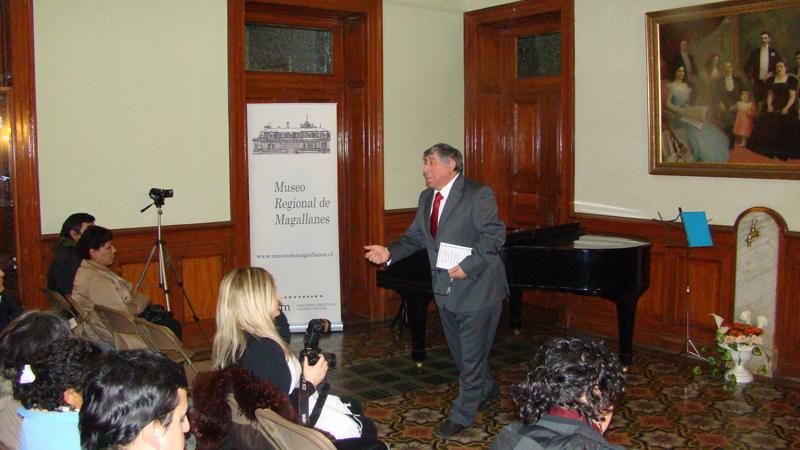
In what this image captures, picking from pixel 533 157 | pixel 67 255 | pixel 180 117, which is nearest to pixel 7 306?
pixel 67 255

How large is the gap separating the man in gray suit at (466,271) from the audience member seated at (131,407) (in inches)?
101

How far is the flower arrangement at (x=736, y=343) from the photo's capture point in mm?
5438

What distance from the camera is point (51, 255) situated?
19.0ft

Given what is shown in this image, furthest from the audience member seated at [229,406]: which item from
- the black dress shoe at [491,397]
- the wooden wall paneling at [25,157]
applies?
the wooden wall paneling at [25,157]

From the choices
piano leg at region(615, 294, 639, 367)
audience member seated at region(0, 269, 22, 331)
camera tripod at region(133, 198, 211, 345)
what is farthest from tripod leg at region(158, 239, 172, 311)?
piano leg at region(615, 294, 639, 367)

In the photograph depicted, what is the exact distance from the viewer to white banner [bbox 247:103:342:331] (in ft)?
22.5

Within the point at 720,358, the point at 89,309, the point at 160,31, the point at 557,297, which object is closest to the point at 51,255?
the point at 89,309

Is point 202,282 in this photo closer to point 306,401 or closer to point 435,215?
point 435,215

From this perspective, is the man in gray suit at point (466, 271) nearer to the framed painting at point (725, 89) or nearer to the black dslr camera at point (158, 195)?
the black dslr camera at point (158, 195)

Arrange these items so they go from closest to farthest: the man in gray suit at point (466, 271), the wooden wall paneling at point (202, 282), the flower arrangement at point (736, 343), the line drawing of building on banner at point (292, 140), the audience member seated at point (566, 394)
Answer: the audience member seated at point (566, 394) < the man in gray suit at point (466, 271) < the flower arrangement at point (736, 343) < the wooden wall paneling at point (202, 282) < the line drawing of building on banner at point (292, 140)

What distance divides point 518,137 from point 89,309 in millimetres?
4528

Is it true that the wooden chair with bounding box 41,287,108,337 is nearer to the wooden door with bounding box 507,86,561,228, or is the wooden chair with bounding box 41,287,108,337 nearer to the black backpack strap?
the black backpack strap

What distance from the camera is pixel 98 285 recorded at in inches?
188

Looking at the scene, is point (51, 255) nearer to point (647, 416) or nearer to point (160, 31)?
point (160, 31)
